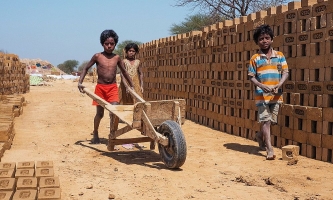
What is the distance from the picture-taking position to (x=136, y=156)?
18.5 feet

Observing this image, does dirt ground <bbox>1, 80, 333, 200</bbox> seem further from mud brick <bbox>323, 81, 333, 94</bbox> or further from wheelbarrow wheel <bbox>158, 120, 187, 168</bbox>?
mud brick <bbox>323, 81, 333, 94</bbox>

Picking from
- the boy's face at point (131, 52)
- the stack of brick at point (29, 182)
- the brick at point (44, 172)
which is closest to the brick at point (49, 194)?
the stack of brick at point (29, 182)

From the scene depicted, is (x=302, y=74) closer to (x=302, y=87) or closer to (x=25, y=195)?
(x=302, y=87)

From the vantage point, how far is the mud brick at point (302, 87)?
560 cm

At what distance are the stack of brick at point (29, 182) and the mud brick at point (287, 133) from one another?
11.3ft

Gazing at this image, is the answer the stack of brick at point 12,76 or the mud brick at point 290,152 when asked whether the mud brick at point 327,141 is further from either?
the stack of brick at point 12,76

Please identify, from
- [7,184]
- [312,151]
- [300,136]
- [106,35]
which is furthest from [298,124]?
[7,184]

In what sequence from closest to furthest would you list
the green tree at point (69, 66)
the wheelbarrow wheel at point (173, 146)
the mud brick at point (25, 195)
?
1. the mud brick at point (25, 195)
2. the wheelbarrow wheel at point (173, 146)
3. the green tree at point (69, 66)

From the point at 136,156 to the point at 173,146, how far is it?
1185 mm

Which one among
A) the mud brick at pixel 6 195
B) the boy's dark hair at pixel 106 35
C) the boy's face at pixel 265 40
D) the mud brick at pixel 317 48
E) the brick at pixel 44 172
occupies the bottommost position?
the mud brick at pixel 6 195

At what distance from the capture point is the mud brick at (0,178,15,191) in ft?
11.8

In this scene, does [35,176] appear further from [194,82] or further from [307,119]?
[194,82]

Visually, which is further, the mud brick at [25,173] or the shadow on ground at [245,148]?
the shadow on ground at [245,148]

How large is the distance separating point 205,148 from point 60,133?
2.95 meters
